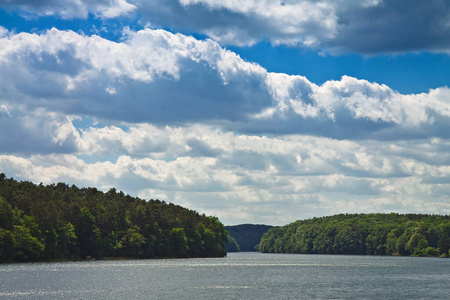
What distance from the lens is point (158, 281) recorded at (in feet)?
443

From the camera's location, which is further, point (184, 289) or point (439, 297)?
point (184, 289)

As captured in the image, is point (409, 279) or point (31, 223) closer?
point (409, 279)

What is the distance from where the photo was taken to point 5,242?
172 metres

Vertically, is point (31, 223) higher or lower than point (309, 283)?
higher

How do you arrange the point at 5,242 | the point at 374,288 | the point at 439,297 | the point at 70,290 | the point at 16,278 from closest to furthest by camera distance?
the point at 439,297 → the point at 70,290 → the point at 374,288 → the point at 16,278 → the point at 5,242

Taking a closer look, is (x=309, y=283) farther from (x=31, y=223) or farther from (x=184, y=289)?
(x=31, y=223)

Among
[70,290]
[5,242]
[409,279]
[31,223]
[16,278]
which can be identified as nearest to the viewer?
[70,290]

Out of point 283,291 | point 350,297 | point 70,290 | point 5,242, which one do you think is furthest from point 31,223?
point 350,297

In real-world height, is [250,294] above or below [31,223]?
below

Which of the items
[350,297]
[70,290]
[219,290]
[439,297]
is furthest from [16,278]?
[439,297]

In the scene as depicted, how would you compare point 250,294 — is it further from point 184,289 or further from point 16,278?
point 16,278

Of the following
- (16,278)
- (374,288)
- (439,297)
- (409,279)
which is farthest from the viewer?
(409,279)

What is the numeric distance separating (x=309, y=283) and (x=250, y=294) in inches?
1149

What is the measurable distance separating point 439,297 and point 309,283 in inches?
1371
